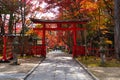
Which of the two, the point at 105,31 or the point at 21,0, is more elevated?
the point at 21,0

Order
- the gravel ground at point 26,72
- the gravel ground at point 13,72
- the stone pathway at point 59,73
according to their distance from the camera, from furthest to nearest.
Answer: the stone pathway at point 59,73
the gravel ground at point 26,72
the gravel ground at point 13,72

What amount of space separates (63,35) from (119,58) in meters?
43.2

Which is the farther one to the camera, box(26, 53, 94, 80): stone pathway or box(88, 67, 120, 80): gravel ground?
box(26, 53, 94, 80): stone pathway

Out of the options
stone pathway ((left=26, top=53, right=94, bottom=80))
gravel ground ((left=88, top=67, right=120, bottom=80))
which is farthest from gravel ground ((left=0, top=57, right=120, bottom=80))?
stone pathway ((left=26, top=53, right=94, bottom=80))

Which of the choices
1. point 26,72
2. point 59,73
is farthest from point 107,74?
point 26,72

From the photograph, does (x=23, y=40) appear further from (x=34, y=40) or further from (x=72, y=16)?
(x=72, y=16)

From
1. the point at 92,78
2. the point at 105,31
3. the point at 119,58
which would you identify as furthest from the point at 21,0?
the point at 92,78

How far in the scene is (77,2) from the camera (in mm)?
43250

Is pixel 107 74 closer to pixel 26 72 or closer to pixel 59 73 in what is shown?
pixel 59 73

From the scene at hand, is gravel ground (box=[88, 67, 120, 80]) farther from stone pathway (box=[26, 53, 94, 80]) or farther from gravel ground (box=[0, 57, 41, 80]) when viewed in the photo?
gravel ground (box=[0, 57, 41, 80])

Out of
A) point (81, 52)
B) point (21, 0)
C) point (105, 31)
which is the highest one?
point (21, 0)

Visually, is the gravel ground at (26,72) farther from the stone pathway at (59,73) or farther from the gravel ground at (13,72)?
the stone pathway at (59,73)

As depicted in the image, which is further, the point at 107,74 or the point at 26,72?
the point at 26,72

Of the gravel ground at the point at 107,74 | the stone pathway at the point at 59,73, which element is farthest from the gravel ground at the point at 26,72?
the stone pathway at the point at 59,73
